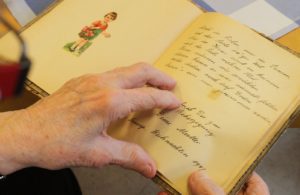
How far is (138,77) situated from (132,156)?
0.31ft

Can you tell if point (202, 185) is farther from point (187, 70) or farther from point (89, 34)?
point (89, 34)

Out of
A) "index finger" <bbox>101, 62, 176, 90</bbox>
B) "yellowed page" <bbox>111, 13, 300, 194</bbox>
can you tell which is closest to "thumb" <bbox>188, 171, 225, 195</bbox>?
"yellowed page" <bbox>111, 13, 300, 194</bbox>

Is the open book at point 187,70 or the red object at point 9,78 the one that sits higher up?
the red object at point 9,78

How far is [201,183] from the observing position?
0.49m

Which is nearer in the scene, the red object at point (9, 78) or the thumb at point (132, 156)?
the red object at point (9, 78)

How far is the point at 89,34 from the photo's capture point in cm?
62

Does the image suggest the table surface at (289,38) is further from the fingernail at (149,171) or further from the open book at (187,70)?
the fingernail at (149,171)

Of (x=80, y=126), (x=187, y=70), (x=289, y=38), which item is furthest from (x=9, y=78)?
(x=289, y=38)

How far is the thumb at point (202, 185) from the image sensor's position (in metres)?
0.49

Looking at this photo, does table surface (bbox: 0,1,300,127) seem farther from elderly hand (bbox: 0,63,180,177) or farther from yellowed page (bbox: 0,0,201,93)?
elderly hand (bbox: 0,63,180,177)

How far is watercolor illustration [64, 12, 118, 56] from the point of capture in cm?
60

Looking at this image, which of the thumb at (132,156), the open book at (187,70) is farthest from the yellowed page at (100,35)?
the thumb at (132,156)

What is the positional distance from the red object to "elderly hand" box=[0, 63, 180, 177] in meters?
0.14

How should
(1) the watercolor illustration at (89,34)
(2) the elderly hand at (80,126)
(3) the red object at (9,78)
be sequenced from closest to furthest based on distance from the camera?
(3) the red object at (9,78) → (2) the elderly hand at (80,126) → (1) the watercolor illustration at (89,34)
